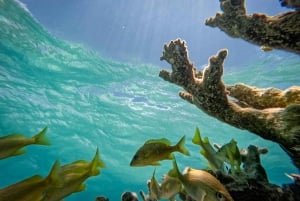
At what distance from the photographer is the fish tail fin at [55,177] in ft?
6.91

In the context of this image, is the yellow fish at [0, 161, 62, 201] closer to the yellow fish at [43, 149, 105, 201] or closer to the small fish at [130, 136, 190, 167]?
the yellow fish at [43, 149, 105, 201]

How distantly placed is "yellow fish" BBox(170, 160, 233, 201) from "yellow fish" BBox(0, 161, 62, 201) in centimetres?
104

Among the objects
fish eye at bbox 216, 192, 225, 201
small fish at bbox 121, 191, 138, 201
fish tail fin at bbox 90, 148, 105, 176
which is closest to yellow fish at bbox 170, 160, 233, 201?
fish eye at bbox 216, 192, 225, 201

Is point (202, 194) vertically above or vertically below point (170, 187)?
above

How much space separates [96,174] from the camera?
2.42 m

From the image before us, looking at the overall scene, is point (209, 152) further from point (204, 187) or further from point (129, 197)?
point (129, 197)

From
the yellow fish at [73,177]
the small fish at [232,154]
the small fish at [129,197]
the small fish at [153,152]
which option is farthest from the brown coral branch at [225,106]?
the yellow fish at [73,177]

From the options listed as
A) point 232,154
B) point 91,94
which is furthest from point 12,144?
point 91,94

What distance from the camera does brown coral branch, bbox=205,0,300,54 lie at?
3406 mm

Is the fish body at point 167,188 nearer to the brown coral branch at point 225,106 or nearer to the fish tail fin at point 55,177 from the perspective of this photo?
the fish tail fin at point 55,177

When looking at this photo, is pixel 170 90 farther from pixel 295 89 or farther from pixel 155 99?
pixel 295 89

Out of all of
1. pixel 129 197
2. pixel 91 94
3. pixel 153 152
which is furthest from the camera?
pixel 91 94

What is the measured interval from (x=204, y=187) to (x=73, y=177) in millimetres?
1147

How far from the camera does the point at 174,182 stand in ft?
9.26
